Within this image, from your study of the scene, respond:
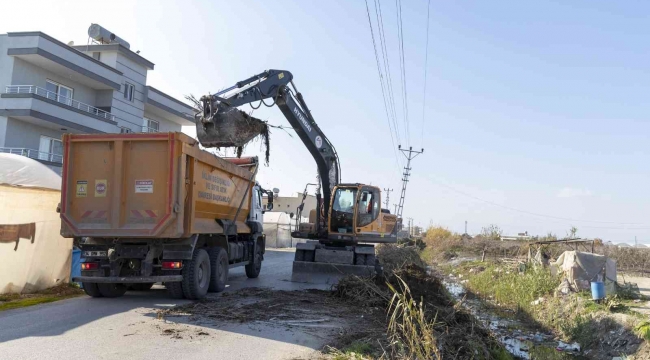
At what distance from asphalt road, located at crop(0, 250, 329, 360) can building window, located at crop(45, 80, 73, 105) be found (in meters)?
19.7

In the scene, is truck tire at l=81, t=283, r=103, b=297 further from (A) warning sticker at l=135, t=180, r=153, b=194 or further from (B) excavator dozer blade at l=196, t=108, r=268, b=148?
(B) excavator dozer blade at l=196, t=108, r=268, b=148

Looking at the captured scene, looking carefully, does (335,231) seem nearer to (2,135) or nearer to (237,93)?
(237,93)

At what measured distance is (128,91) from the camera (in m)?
30.6

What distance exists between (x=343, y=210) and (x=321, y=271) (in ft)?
7.55

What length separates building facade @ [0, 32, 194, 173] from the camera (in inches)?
936

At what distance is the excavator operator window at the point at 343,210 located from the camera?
51.3ft

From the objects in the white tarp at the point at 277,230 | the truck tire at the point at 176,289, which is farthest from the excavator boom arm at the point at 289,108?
the white tarp at the point at 277,230

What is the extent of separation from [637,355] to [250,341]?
637 centimetres

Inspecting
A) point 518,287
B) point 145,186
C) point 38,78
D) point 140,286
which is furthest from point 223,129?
point 38,78

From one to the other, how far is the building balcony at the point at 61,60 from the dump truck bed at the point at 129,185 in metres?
17.3

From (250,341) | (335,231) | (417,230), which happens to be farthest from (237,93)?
(417,230)

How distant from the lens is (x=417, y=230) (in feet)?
202

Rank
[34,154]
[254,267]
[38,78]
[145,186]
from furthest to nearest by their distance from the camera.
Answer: [38,78], [34,154], [254,267], [145,186]

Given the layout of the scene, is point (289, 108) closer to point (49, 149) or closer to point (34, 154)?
point (34, 154)
